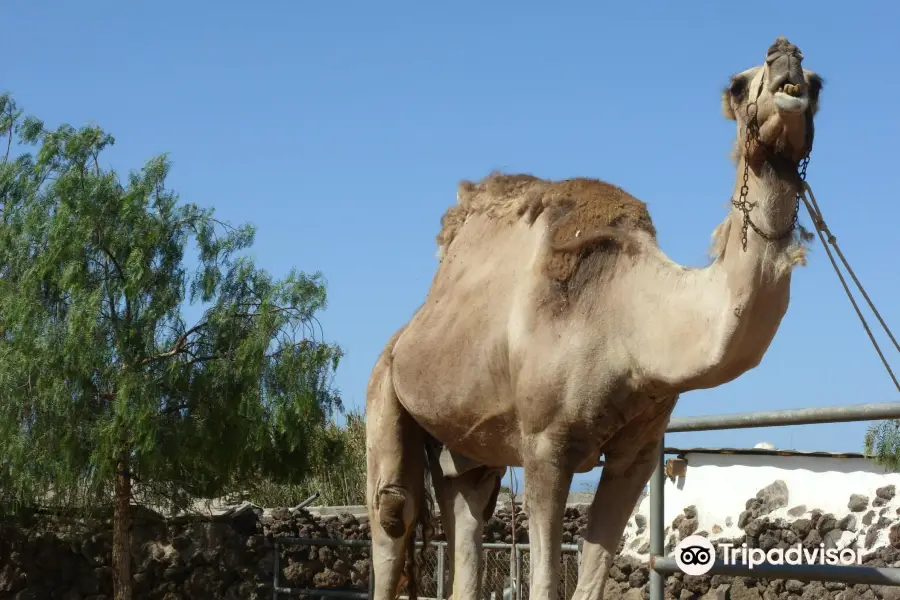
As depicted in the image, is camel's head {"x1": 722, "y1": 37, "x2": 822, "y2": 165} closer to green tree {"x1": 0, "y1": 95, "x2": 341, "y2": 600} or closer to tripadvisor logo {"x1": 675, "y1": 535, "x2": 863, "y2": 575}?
tripadvisor logo {"x1": 675, "y1": 535, "x2": 863, "y2": 575}

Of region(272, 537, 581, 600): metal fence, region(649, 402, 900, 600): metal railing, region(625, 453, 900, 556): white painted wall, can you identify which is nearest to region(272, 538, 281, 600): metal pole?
region(272, 537, 581, 600): metal fence

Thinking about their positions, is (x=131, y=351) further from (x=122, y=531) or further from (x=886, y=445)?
(x=886, y=445)

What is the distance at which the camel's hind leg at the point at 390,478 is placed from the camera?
17.4ft

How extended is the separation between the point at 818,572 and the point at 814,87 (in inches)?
66.8

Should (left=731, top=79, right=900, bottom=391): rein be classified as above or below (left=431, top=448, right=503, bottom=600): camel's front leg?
above

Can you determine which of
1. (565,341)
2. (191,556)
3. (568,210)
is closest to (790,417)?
(565,341)

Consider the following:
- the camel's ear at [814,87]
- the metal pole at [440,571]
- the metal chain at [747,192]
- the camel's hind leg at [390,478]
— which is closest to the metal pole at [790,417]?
the metal chain at [747,192]

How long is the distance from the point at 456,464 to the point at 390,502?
16.8 inches

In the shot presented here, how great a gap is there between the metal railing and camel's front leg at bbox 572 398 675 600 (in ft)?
0.89

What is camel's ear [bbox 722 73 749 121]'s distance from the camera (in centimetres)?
365

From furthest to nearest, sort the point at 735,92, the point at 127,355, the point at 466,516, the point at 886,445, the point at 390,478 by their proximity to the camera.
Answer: the point at 127,355 → the point at 886,445 → the point at 390,478 → the point at 466,516 → the point at 735,92

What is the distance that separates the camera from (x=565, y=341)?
4113 mm

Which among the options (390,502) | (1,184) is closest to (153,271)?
(1,184)

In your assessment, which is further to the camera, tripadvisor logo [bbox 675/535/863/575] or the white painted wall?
the white painted wall
